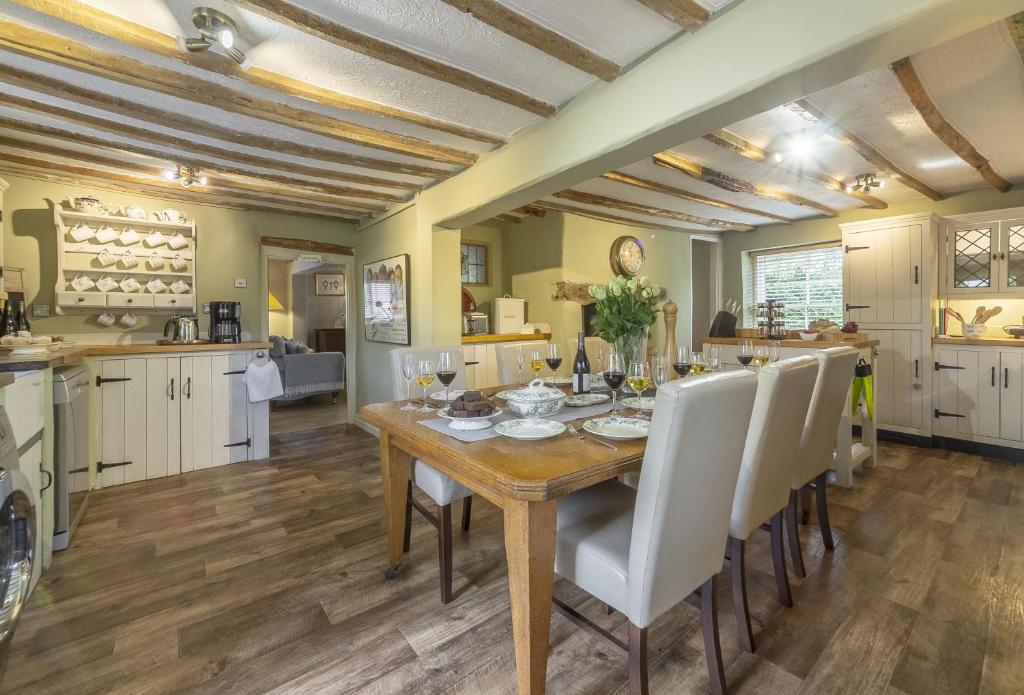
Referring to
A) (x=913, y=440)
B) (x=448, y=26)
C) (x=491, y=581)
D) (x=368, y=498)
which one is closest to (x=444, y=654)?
(x=491, y=581)

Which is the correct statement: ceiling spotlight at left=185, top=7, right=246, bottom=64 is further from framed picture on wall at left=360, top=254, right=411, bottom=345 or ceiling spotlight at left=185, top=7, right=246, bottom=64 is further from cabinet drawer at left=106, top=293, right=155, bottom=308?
cabinet drawer at left=106, top=293, right=155, bottom=308

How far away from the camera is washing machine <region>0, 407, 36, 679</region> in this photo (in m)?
1.12

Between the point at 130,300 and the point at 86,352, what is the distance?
1210mm

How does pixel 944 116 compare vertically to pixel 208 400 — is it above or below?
above

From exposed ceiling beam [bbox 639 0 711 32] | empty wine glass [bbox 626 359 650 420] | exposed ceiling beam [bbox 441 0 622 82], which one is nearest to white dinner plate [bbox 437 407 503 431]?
empty wine glass [bbox 626 359 650 420]

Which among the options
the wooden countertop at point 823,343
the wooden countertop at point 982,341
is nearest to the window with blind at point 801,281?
the wooden countertop at point 982,341

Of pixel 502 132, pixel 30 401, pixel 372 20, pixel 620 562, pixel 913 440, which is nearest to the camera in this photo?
pixel 620 562

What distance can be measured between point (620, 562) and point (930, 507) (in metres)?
2.65

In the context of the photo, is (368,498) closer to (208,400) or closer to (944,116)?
(208,400)

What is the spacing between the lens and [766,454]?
1.50 m

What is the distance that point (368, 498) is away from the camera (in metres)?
2.89

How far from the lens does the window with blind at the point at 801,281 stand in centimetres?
511

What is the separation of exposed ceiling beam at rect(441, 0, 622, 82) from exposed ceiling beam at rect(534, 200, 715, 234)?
2237mm

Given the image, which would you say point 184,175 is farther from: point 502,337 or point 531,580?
point 531,580
